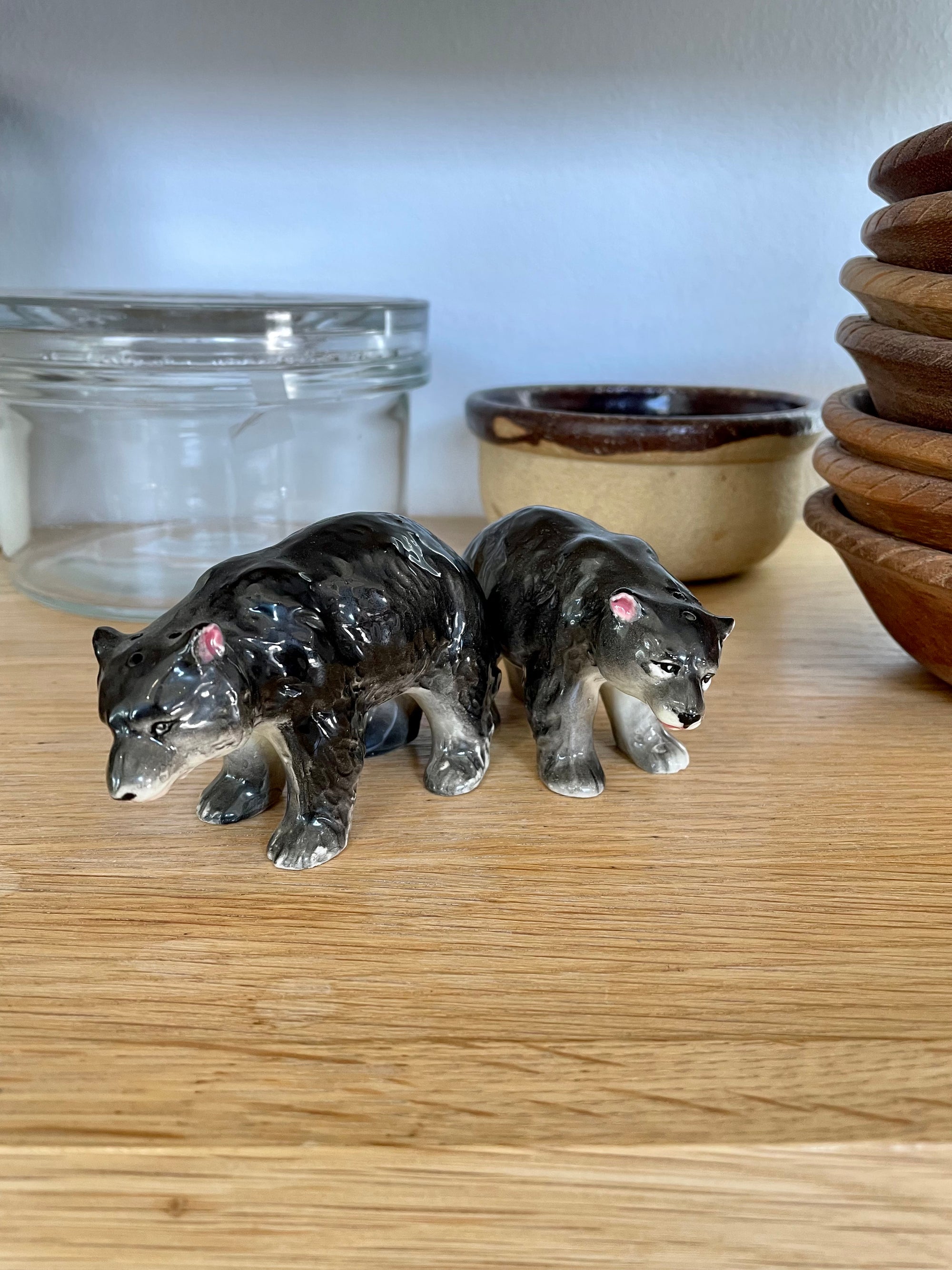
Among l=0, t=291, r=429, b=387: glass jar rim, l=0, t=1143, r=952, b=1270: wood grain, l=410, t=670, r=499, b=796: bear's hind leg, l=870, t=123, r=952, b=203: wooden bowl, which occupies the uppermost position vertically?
l=870, t=123, r=952, b=203: wooden bowl

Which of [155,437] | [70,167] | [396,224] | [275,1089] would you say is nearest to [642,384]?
[396,224]

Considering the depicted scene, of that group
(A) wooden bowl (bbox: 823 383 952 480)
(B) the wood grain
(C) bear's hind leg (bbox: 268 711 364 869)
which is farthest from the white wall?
(B) the wood grain

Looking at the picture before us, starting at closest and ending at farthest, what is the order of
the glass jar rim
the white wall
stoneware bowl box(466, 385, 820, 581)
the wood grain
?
1. the wood grain
2. the glass jar rim
3. stoneware bowl box(466, 385, 820, 581)
4. the white wall

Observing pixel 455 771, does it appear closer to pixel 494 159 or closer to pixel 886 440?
pixel 886 440

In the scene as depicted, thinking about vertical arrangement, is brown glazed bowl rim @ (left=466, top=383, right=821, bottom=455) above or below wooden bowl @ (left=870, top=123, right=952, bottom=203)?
below

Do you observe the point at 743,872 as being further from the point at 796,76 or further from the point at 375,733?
the point at 796,76

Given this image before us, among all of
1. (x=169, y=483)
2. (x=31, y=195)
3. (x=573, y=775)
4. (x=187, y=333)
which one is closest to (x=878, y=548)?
(x=573, y=775)

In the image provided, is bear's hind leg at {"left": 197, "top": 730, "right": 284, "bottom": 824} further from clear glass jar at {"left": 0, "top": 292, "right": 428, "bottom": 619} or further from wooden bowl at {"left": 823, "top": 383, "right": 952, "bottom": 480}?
wooden bowl at {"left": 823, "top": 383, "right": 952, "bottom": 480}
